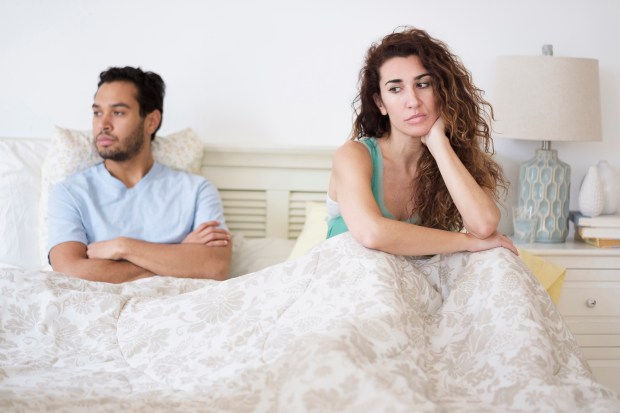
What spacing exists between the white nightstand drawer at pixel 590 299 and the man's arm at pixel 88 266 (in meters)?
1.43

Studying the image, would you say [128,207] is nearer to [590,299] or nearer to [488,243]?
[488,243]

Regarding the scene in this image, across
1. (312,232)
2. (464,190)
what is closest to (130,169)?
(312,232)

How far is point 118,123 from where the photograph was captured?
2607 millimetres

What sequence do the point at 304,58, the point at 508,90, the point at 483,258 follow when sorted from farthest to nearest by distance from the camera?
the point at 304,58 < the point at 508,90 < the point at 483,258

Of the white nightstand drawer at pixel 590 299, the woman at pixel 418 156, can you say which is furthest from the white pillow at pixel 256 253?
the white nightstand drawer at pixel 590 299

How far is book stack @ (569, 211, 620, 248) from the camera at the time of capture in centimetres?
281

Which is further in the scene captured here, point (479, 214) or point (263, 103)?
Result: point (263, 103)

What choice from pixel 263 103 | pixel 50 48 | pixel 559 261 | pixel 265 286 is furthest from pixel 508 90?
pixel 50 48

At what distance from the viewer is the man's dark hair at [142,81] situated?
266cm

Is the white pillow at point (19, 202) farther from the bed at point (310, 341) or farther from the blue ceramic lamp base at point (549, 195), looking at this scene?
the blue ceramic lamp base at point (549, 195)

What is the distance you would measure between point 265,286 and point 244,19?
5.07 ft

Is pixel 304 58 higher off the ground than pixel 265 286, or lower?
higher

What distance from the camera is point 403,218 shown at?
6.93 feet

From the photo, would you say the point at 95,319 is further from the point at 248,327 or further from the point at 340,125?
the point at 340,125
